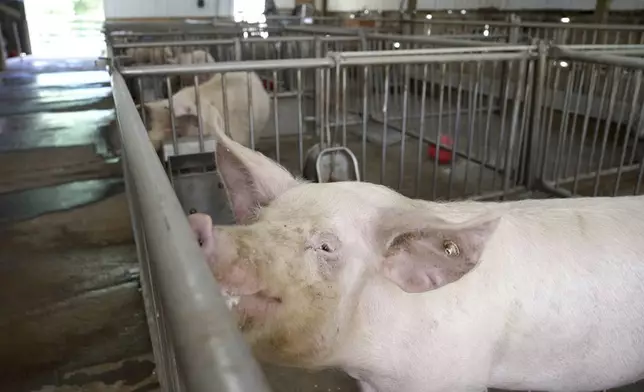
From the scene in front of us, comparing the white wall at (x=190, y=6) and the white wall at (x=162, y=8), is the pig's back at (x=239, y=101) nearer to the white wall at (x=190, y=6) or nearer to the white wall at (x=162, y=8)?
the white wall at (x=190, y=6)

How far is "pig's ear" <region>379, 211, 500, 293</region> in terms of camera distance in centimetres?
143

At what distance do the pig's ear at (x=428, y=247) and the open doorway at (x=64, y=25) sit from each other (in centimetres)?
1836

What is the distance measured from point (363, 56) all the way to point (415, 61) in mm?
→ 360

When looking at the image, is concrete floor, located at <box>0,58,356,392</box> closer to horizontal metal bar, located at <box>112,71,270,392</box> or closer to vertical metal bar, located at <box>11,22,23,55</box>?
horizontal metal bar, located at <box>112,71,270,392</box>

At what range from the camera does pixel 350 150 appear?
206 inches

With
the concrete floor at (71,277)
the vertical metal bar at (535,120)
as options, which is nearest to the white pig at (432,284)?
the concrete floor at (71,277)

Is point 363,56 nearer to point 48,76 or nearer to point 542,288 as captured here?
point 542,288

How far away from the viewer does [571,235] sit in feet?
6.63

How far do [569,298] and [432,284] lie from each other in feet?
2.13

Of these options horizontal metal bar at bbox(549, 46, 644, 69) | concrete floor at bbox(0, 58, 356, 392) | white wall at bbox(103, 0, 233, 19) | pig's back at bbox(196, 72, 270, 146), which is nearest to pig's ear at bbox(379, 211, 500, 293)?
concrete floor at bbox(0, 58, 356, 392)

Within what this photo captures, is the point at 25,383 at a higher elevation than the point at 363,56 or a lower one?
lower

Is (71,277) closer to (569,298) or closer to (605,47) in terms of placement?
(569,298)

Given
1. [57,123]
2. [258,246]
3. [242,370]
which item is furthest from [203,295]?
[57,123]

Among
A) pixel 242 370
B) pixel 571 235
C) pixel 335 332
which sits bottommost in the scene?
pixel 335 332
